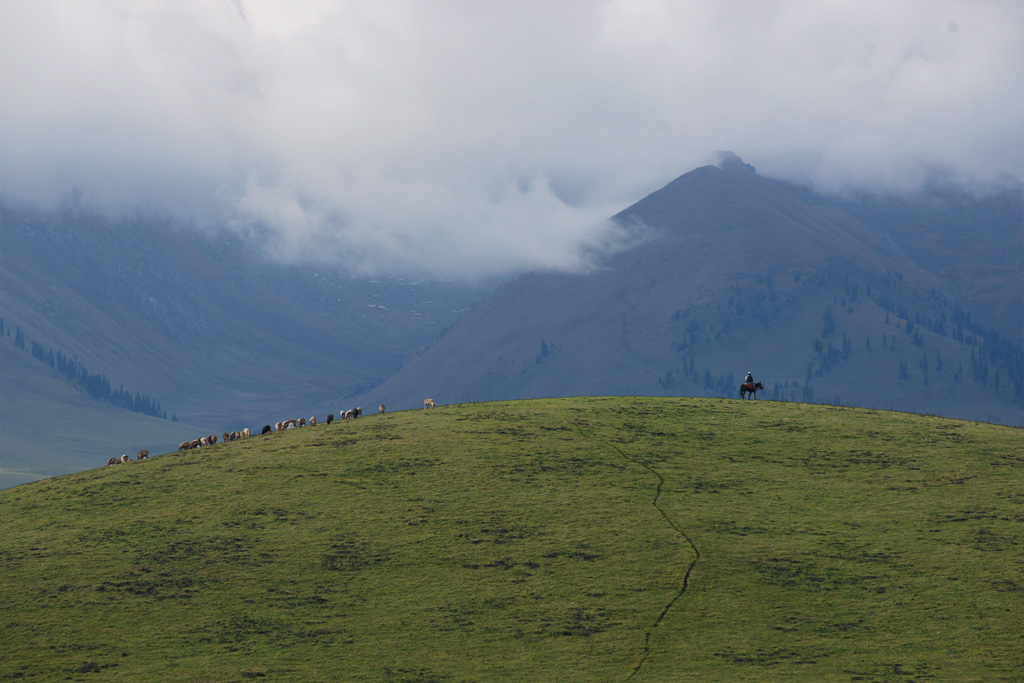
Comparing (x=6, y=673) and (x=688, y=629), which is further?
(x=688, y=629)

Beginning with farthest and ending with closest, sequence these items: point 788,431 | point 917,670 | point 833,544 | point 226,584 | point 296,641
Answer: point 788,431 → point 833,544 → point 226,584 → point 296,641 → point 917,670

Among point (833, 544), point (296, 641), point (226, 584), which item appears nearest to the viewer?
point (296, 641)

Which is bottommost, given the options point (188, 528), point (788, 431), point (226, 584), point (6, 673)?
point (6, 673)

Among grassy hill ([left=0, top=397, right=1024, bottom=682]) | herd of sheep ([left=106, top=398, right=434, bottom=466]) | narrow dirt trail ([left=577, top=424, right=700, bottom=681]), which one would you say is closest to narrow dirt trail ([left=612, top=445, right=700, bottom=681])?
narrow dirt trail ([left=577, top=424, right=700, bottom=681])

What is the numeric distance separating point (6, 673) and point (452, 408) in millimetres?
48132

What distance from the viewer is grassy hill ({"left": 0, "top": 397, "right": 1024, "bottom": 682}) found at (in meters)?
49.6

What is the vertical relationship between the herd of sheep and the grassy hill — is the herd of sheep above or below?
above

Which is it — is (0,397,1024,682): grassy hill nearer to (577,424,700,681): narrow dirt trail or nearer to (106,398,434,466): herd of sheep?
(577,424,700,681): narrow dirt trail

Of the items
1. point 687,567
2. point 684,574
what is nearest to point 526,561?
point 684,574

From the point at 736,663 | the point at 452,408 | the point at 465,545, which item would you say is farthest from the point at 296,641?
the point at 452,408

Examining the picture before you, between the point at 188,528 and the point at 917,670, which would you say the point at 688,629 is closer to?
the point at 917,670

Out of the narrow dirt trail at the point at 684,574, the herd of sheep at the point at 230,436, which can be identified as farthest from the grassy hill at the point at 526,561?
the herd of sheep at the point at 230,436

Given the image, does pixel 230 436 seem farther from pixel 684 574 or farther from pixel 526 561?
pixel 684 574

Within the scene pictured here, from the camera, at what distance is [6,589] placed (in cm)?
5594
